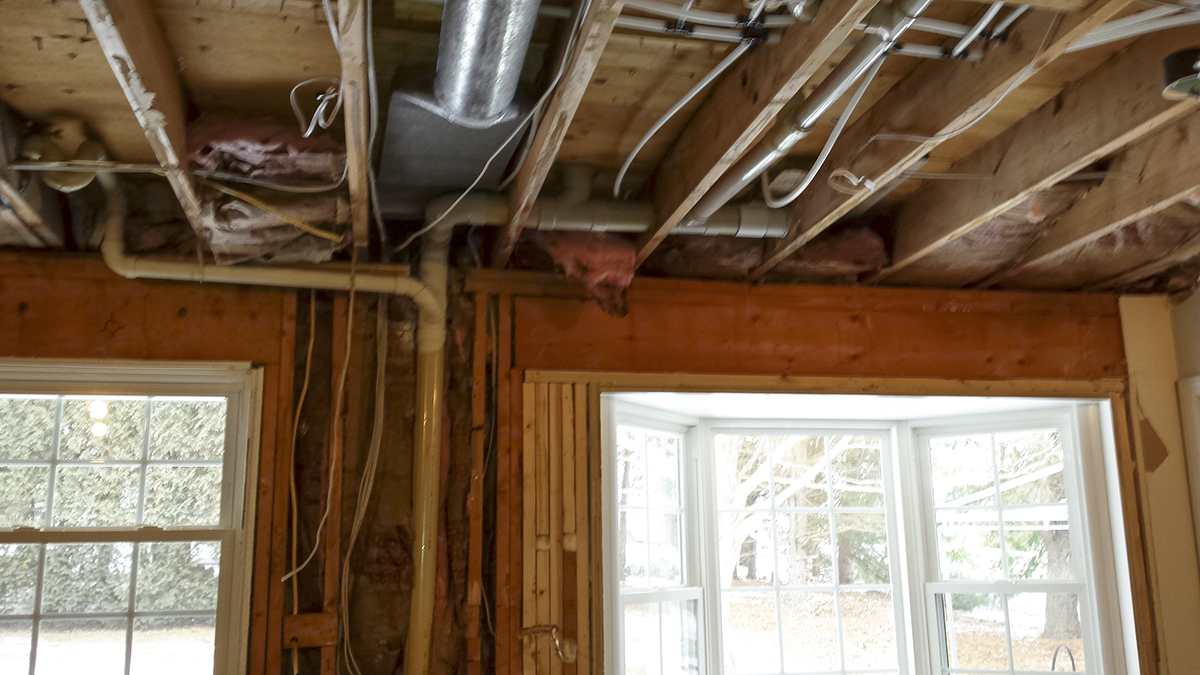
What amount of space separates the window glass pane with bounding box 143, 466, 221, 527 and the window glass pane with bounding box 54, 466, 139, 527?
0.05 m

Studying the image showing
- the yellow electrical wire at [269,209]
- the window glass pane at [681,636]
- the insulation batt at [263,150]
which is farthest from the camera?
the window glass pane at [681,636]

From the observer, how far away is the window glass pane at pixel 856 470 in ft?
12.6

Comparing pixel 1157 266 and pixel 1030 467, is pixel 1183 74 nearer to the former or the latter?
pixel 1157 266

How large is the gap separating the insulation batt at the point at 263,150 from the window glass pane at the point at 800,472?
226 centimetres

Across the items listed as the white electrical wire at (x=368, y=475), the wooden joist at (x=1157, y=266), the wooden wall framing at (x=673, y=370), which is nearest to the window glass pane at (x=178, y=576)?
the white electrical wire at (x=368, y=475)

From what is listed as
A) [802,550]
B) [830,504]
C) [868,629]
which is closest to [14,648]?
[802,550]

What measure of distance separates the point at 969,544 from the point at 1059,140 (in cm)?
193

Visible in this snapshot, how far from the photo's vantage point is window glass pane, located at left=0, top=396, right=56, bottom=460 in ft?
9.04

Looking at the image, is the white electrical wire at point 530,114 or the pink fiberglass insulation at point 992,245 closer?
the white electrical wire at point 530,114

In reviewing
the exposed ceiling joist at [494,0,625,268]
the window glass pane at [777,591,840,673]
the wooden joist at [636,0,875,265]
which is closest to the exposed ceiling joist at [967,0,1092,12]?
the wooden joist at [636,0,875,265]

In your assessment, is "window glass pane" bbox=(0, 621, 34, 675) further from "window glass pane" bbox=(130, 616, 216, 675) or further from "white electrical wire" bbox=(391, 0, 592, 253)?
"white electrical wire" bbox=(391, 0, 592, 253)

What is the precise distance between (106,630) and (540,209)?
72.3 inches

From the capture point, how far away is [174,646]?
2.71m

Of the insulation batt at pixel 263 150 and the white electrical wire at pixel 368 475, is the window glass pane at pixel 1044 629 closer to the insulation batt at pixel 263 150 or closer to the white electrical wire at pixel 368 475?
the white electrical wire at pixel 368 475
